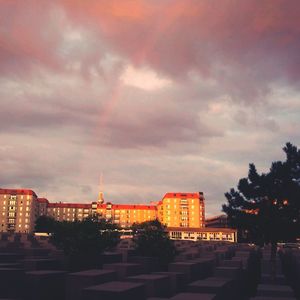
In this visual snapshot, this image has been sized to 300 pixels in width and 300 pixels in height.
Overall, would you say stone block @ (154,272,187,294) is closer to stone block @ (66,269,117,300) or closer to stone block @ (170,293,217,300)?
stone block @ (66,269,117,300)

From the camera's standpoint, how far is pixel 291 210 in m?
26.8

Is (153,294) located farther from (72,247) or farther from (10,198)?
(10,198)

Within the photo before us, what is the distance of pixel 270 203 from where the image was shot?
27.3 meters

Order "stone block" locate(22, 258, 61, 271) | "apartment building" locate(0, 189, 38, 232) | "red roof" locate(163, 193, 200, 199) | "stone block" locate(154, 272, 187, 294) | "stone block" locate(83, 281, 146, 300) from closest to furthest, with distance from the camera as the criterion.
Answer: "stone block" locate(83, 281, 146, 300) < "stone block" locate(154, 272, 187, 294) < "stone block" locate(22, 258, 61, 271) < "apartment building" locate(0, 189, 38, 232) < "red roof" locate(163, 193, 200, 199)

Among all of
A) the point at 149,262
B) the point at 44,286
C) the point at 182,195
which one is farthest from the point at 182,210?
the point at 44,286

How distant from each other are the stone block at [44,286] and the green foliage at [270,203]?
42.5 ft

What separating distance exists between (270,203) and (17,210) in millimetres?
163417

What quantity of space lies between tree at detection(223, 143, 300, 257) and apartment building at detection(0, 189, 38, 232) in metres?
158

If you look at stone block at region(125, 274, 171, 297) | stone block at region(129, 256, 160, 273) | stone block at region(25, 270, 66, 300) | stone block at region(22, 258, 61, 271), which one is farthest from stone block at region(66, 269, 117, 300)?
stone block at region(129, 256, 160, 273)

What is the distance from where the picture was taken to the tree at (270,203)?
26.7 m

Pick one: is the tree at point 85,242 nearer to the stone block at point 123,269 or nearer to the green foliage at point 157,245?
the green foliage at point 157,245

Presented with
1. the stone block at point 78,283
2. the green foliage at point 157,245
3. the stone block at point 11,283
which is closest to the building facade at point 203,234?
the green foliage at point 157,245

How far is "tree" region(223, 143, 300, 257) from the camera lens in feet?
87.5

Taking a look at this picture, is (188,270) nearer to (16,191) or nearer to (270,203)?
(270,203)
